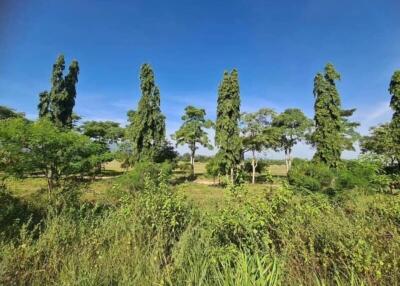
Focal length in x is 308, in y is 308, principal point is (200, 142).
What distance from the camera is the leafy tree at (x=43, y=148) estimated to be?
11.8 m

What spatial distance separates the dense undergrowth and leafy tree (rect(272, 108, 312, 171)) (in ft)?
125

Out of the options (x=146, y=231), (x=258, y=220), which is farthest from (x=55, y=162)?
(x=258, y=220)

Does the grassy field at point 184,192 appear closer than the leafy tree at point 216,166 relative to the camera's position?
Yes

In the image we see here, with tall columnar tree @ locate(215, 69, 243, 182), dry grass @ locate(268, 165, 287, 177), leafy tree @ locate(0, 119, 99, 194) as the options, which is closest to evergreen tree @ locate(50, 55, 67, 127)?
tall columnar tree @ locate(215, 69, 243, 182)

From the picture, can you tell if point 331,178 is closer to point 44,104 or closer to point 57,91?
point 57,91

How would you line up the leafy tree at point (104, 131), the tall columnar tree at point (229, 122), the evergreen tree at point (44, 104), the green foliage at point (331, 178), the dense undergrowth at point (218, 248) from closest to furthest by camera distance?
1. the dense undergrowth at point (218, 248)
2. the green foliage at point (331, 178)
3. the tall columnar tree at point (229, 122)
4. the evergreen tree at point (44, 104)
5. the leafy tree at point (104, 131)

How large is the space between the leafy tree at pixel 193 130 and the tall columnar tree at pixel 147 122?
17.5 feet

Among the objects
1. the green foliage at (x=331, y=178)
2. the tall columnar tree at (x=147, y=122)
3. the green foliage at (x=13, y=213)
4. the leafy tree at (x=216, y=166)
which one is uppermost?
the tall columnar tree at (x=147, y=122)

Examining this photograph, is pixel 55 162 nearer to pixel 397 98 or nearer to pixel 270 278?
pixel 270 278

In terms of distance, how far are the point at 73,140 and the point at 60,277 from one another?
12020 mm

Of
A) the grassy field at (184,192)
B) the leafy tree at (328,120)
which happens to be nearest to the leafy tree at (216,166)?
the leafy tree at (328,120)

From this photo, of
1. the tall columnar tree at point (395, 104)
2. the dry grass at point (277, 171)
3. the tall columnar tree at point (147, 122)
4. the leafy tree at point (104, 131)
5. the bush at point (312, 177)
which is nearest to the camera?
the dry grass at point (277, 171)

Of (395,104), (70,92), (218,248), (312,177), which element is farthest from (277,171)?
(218,248)

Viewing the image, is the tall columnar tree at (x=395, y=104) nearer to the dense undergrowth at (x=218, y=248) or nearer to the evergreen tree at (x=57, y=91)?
the dense undergrowth at (x=218, y=248)
